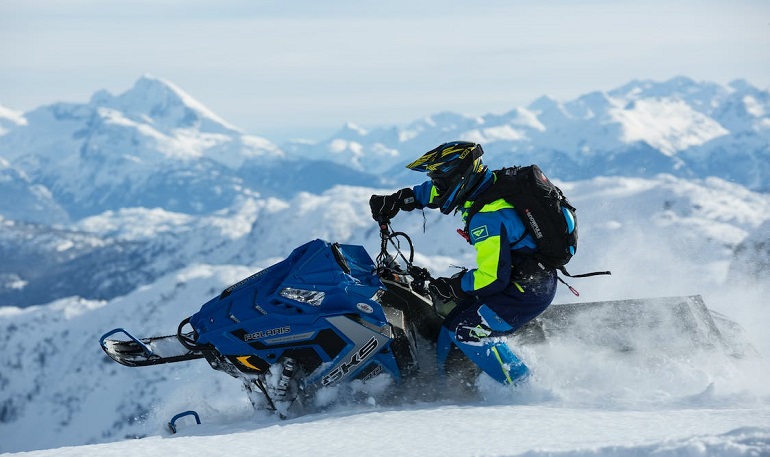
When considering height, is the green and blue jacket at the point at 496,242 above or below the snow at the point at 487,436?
above

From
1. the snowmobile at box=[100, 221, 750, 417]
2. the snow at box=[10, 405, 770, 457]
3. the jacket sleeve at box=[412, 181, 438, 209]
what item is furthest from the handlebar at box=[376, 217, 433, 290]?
the snow at box=[10, 405, 770, 457]

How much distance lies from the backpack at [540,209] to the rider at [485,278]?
82mm

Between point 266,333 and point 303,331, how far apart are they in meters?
Answer: 0.39

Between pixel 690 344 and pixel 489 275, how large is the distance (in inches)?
112

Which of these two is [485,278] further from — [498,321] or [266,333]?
[266,333]

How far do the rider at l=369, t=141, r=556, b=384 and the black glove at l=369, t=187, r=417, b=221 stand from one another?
0.11 metres

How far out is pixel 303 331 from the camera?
287 inches

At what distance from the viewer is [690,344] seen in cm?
795

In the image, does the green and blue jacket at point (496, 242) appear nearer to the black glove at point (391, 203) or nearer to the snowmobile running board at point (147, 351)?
the black glove at point (391, 203)

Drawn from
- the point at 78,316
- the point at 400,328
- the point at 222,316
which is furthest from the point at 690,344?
the point at 78,316

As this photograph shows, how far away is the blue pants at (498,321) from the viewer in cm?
703

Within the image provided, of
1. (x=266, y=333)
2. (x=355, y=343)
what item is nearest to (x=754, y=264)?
(x=355, y=343)

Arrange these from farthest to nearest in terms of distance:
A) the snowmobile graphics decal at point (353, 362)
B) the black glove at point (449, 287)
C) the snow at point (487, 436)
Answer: the snowmobile graphics decal at point (353, 362) < the black glove at point (449, 287) < the snow at point (487, 436)

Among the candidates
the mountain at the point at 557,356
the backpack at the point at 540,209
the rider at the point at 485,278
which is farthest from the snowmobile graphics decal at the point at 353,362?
the backpack at the point at 540,209
